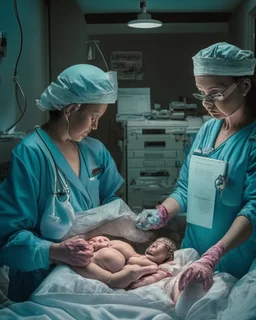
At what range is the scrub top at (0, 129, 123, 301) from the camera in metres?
1.39

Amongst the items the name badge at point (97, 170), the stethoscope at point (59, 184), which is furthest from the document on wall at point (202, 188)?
the stethoscope at point (59, 184)

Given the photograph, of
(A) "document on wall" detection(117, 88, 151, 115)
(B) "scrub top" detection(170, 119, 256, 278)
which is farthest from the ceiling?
(B) "scrub top" detection(170, 119, 256, 278)

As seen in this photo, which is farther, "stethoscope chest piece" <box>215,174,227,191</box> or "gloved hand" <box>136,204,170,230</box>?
"gloved hand" <box>136,204,170,230</box>

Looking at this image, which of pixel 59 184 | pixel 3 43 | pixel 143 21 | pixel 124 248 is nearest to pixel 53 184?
pixel 59 184

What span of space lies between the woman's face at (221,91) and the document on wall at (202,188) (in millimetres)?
186

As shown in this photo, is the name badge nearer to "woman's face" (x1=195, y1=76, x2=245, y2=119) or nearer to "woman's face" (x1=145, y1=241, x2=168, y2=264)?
"woman's face" (x1=145, y1=241, x2=168, y2=264)

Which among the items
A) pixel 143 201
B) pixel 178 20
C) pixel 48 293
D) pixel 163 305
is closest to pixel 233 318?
pixel 163 305

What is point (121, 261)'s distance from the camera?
146cm

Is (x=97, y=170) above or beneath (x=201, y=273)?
above

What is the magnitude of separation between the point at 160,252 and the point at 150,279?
0.17m

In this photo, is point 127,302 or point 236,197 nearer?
point 127,302

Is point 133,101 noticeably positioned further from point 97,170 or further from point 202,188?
point 202,188

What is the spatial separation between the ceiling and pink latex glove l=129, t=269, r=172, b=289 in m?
1.49

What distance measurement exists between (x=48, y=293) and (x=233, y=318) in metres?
0.53
